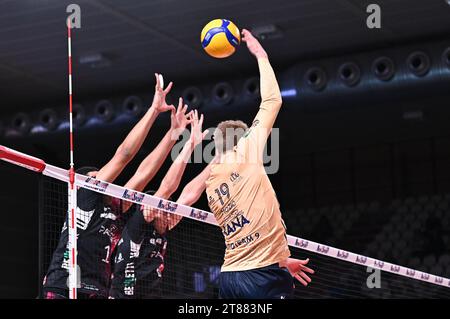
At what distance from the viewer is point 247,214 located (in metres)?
5.64

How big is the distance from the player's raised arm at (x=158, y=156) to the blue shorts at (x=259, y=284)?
1.66 metres

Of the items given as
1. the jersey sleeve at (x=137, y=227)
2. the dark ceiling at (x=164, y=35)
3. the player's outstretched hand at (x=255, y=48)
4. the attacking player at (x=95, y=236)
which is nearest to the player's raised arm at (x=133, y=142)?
the attacking player at (x=95, y=236)

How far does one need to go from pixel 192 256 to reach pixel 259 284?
560 centimetres

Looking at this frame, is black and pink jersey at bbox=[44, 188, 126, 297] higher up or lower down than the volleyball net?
lower down

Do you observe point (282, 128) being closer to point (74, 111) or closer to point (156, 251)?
point (74, 111)

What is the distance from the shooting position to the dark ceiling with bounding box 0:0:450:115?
1184 cm

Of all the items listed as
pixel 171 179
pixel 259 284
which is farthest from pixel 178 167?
pixel 259 284

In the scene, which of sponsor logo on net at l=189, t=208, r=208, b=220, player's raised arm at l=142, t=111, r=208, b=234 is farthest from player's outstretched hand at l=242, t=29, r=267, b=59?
sponsor logo on net at l=189, t=208, r=208, b=220

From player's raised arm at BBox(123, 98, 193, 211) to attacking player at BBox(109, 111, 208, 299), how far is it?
0.14m

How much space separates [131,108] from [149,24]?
2287mm

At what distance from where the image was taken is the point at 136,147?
6738 millimetres

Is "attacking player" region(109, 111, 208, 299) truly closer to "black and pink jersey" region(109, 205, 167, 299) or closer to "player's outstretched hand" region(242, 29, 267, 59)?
"black and pink jersey" region(109, 205, 167, 299)

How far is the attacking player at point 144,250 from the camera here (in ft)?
23.1

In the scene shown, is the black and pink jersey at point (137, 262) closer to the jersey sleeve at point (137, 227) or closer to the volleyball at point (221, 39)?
the jersey sleeve at point (137, 227)
